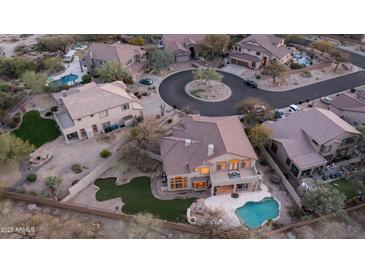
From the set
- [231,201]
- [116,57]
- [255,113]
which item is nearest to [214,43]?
[116,57]

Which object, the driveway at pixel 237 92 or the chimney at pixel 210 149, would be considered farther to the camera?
A: the driveway at pixel 237 92

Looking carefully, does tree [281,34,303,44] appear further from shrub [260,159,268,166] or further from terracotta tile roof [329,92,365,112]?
shrub [260,159,268,166]

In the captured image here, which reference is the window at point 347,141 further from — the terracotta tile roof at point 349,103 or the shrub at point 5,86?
the shrub at point 5,86

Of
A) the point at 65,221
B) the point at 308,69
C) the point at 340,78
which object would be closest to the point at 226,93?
the point at 308,69

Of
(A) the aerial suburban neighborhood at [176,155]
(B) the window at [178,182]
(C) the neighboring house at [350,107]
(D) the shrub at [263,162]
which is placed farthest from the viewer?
(C) the neighboring house at [350,107]

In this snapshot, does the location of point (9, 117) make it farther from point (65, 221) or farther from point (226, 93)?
point (226, 93)

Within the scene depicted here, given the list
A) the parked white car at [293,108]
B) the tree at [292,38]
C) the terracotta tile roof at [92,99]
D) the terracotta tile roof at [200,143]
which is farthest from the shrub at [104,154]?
the tree at [292,38]
